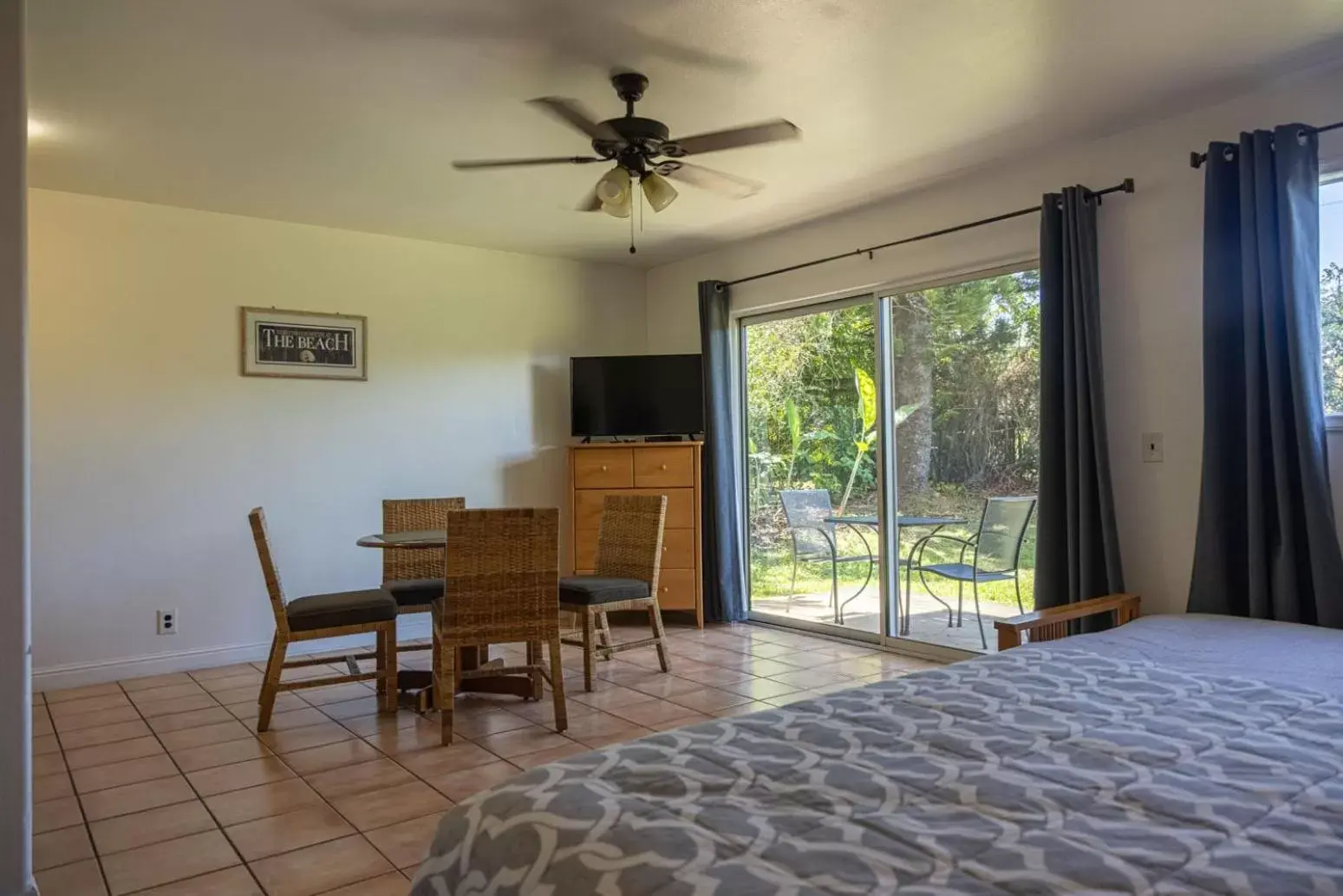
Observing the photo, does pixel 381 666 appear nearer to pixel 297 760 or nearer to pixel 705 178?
pixel 297 760

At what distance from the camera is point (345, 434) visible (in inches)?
197

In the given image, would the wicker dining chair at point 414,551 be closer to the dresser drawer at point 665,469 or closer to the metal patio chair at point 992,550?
the dresser drawer at point 665,469

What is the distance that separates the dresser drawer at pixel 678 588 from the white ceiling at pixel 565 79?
2.37 metres

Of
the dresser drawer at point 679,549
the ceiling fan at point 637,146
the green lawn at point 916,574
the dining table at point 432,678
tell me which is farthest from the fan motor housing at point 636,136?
A: the dresser drawer at point 679,549

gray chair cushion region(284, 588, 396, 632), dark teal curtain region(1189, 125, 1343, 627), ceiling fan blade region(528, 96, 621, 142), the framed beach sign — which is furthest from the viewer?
the framed beach sign

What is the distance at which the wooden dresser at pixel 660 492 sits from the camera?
5.47 m

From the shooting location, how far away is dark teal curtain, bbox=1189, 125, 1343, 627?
2928 millimetres

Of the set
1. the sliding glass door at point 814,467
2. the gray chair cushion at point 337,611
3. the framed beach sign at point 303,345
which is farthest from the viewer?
the sliding glass door at point 814,467

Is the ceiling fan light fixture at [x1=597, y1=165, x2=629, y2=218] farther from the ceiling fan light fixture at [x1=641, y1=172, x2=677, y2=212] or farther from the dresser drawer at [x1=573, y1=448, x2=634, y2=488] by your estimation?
the dresser drawer at [x1=573, y1=448, x2=634, y2=488]

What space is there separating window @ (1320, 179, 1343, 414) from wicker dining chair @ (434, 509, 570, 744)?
2826 millimetres

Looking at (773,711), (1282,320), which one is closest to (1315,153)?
(1282,320)

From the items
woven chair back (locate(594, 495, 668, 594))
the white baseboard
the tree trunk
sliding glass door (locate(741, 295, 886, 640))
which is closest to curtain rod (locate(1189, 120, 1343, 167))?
the tree trunk

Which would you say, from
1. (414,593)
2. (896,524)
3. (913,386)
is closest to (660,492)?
(896,524)

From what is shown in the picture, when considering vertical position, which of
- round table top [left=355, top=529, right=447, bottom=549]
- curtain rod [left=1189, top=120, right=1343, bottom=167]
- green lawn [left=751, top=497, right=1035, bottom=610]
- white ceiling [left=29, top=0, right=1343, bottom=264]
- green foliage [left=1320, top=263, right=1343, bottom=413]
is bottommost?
green lawn [left=751, top=497, right=1035, bottom=610]
